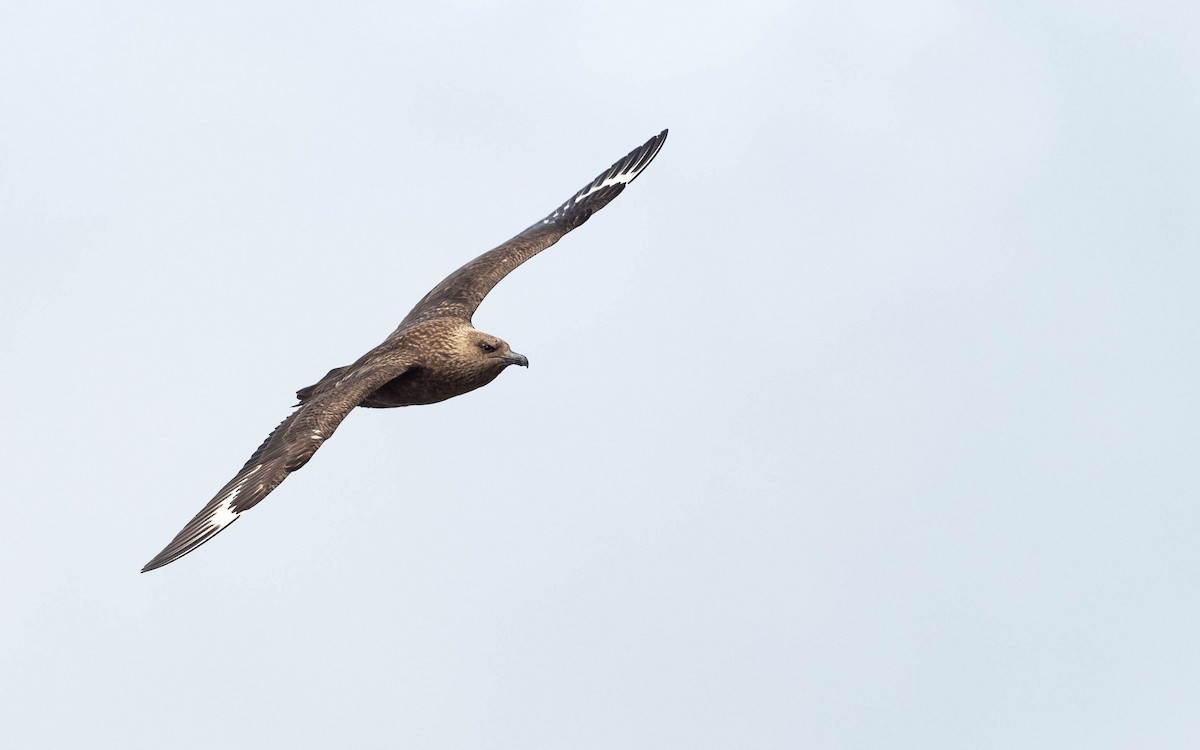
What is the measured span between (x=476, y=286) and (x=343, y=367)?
1891 mm

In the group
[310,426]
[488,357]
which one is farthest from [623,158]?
[310,426]

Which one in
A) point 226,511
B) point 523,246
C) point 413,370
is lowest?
point 226,511

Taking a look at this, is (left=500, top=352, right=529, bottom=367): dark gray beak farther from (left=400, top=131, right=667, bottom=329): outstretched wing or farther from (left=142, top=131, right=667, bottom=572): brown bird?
(left=400, top=131, right=667, bottom=329): outstretched wing

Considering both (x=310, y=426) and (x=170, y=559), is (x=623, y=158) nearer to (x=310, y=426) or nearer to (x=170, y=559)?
(x=310, y=426)

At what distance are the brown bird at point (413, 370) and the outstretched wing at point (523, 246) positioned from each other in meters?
0.01

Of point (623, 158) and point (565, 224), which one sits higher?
point (623, 158)

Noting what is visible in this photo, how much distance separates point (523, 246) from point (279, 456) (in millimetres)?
5210

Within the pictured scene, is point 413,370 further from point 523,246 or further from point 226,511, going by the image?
point 523,246

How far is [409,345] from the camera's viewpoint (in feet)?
57.1

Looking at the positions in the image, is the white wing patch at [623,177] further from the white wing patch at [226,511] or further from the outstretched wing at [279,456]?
the white wing patch at [226,511]

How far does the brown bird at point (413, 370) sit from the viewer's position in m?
15.2

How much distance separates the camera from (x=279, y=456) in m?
15.5

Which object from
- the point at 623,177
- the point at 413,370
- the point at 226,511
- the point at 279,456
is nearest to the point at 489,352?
the point at 413,370

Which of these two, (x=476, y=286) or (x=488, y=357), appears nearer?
(x=488, y=357)
